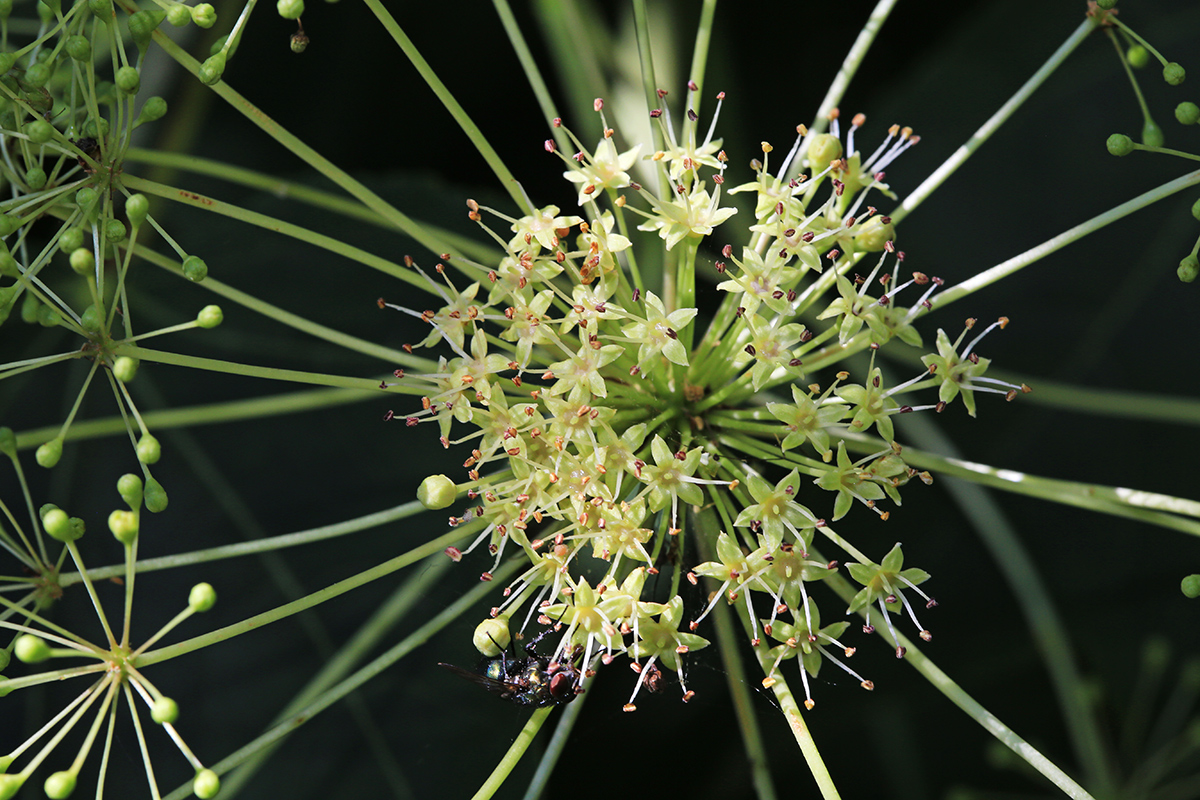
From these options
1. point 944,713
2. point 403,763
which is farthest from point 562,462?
point 944,713

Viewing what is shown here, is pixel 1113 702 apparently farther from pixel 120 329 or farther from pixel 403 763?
pixel 120 329

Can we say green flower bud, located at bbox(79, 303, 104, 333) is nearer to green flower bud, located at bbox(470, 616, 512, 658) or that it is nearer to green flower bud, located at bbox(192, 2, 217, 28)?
green flower bud, located at bbox(192, 2, 217, 28)

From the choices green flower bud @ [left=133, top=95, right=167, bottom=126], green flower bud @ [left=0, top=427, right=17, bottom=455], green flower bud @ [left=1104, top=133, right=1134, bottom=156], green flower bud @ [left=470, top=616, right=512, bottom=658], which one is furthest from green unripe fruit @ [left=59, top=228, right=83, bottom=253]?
green flower bud @ [left=1104, top=133, right=1134, bottom=156]

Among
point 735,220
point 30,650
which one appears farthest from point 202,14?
point 735,220

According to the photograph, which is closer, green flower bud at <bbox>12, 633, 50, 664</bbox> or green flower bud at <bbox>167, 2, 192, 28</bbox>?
green flower bud at <bbox>12, 633, 50, 664</bbox>

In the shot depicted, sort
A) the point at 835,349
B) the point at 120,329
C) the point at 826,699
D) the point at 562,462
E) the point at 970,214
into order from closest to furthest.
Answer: the point at 562,462 → the point at 835,349 → the point at 120,329 → the point at 826,699 → the point at 970,214

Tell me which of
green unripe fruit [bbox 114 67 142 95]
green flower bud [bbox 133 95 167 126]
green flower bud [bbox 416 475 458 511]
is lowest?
green flower bud [bbox 416 475 458 511]

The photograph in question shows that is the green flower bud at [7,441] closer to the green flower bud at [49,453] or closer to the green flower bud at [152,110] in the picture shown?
the green flower bud at [49,453]
